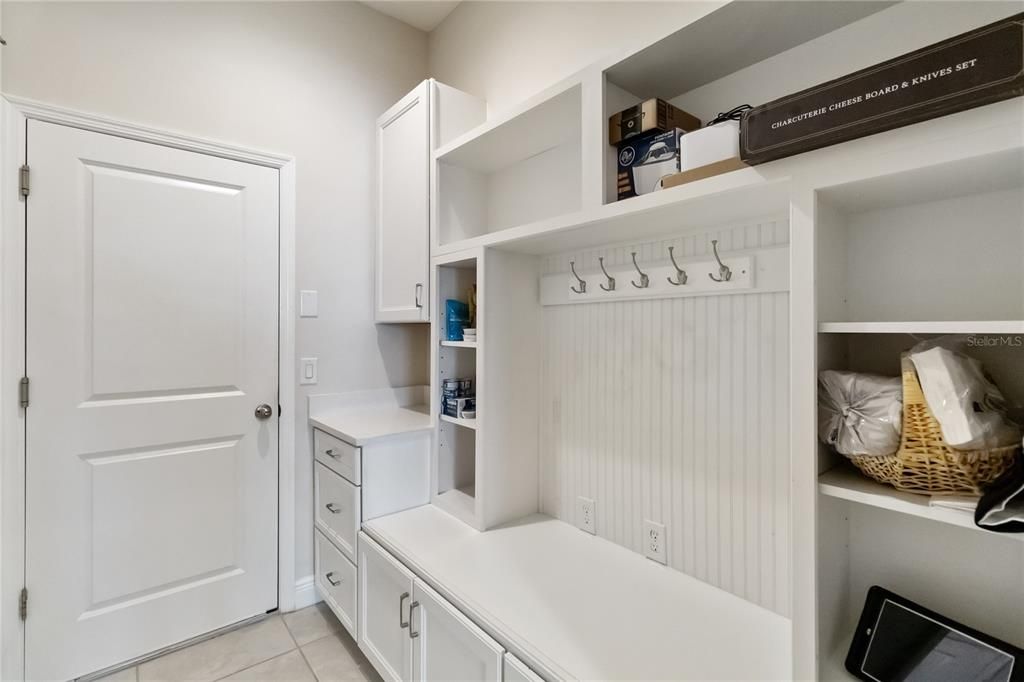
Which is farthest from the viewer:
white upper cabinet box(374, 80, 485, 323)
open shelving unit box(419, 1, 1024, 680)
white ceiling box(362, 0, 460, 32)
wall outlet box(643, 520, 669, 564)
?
white ceiling box(362, 0, 460, 32)

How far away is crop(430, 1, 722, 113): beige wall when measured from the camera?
4.98ft

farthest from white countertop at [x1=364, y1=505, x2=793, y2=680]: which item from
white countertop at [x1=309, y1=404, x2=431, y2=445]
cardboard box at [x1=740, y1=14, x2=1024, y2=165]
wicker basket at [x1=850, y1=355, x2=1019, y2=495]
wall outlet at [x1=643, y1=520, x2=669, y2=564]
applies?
cardboard box at [x1=740, y1=14, x2=1024, y2=165]

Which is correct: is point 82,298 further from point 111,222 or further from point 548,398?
point 548,398

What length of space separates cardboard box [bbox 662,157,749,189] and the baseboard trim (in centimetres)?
230

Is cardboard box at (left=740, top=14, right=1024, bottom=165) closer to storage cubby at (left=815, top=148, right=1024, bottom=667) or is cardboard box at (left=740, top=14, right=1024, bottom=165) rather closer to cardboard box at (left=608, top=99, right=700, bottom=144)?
storage cubby at (left=815, top=148, right=1024, bottom=667)

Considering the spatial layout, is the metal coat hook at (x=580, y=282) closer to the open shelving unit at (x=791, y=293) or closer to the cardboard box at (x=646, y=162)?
the open shelving unit at (x=791, y=293)

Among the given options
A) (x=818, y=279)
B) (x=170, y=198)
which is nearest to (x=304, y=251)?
(x=170, y=198)

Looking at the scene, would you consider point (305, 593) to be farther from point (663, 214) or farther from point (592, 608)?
point (663, 214)

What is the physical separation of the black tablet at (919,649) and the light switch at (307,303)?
7.23 feet

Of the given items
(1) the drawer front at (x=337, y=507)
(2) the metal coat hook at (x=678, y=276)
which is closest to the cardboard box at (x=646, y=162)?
(2) the metal coat hook at (x=678, y=276)

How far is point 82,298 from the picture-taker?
1.72 metres

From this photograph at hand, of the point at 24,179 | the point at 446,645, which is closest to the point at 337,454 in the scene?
the point at 446,645

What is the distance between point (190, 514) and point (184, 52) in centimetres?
191

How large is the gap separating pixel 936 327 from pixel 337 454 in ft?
6.37
